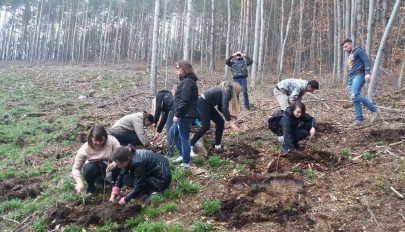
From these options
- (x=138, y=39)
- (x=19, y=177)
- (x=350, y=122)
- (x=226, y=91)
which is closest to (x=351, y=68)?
(x=350, y=122)

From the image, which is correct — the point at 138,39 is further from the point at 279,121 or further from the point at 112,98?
the point at 279,121

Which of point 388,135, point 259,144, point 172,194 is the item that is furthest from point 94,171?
point 388,135

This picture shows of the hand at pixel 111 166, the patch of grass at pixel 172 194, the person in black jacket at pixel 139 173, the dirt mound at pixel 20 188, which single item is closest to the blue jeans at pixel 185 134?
the person in black jacket at pixel 139 173

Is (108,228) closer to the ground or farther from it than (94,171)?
closer to the ground

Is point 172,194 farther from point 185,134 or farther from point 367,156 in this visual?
point 367,156

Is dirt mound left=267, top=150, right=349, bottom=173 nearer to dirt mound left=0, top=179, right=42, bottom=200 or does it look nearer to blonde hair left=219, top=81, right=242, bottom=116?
blonde hair left=219, top=81, right=242, bottom=116

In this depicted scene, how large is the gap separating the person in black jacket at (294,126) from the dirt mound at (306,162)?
0.83 feet

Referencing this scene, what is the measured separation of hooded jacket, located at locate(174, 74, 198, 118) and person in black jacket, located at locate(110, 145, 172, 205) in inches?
35.8

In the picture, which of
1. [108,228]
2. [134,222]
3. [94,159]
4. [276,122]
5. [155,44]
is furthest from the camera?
[155,44]

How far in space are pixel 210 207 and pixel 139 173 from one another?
1.20 meters

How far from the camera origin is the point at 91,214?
5.76 meters

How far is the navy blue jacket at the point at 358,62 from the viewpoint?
8547mm

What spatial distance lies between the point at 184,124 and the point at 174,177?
0.95 m

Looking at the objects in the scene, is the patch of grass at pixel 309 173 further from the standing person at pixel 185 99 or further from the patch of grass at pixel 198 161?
the standing person at pixel 185 99
